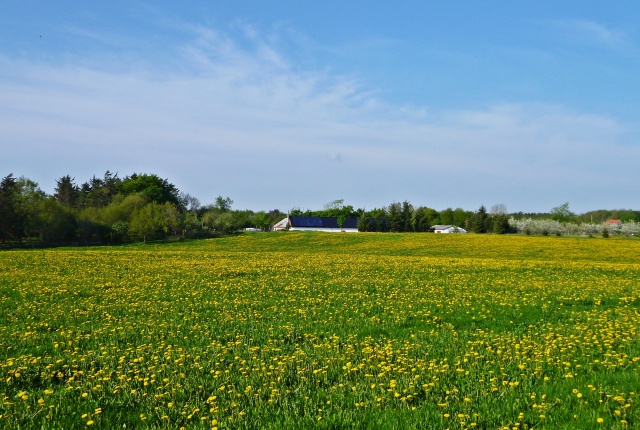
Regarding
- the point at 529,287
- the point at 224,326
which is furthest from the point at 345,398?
the point at 529,287

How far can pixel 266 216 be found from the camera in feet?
643

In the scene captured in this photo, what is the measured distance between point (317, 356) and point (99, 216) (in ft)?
318

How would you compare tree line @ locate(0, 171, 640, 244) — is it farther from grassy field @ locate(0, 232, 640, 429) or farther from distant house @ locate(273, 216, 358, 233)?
grassy field @ locate(0, 232, 640, 429)

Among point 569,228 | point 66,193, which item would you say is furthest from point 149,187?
point 569,228

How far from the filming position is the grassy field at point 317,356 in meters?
6.83

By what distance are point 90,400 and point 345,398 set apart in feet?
12.7

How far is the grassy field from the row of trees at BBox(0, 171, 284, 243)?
60.5 metres

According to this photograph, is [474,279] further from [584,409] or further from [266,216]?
[266,216]

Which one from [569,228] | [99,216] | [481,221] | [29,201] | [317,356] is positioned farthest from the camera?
[569,228]

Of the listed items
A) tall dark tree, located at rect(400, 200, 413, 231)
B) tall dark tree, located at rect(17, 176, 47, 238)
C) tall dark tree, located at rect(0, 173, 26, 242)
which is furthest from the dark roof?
tall dark tree, located at rect(0, 173, 26, 242)

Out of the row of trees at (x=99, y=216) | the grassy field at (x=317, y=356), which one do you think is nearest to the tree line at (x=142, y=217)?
the row of trees at (x=99, y=216)

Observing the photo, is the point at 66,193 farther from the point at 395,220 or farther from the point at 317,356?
the point at 317,356

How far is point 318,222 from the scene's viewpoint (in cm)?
16325

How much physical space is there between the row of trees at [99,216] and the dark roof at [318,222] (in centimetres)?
4087
